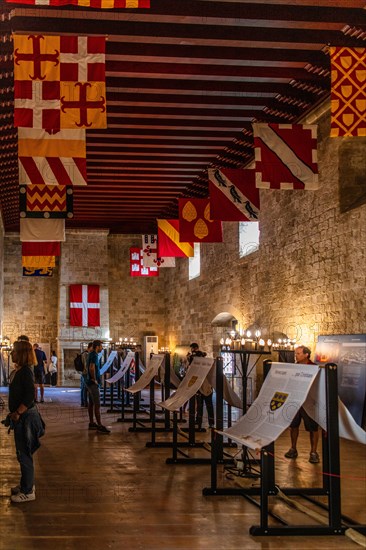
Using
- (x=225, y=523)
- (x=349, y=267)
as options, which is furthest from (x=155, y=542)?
(x=349, y=267)

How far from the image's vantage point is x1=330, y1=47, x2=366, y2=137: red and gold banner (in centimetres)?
707

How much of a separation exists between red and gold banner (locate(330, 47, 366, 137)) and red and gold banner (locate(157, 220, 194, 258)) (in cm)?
787

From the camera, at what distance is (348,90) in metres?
7.11

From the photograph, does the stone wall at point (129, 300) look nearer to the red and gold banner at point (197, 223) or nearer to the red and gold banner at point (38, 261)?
the red and gold banner at point (38, 261)

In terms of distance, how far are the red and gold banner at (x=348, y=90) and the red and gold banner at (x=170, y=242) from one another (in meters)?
7.87

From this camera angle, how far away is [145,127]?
12.8 metres

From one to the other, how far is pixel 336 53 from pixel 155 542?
17.1 ft

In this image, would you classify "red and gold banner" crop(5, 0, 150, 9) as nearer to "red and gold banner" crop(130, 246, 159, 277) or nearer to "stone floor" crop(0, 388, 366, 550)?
"stone floor" crop(0, 388, 366, 550)

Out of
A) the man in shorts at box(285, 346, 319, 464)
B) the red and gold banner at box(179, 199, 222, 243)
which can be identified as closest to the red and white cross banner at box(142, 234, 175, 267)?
the red and gold banner at box(179, 199, 222, 243)

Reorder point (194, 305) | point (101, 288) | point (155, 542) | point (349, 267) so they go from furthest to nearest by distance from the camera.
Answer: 1. point (101, 288)
2. point (194, 305)
3. point (349, 267)
4. point (155, 542)

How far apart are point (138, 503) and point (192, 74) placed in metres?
6.75

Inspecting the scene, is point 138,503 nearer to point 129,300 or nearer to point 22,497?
point 22,497

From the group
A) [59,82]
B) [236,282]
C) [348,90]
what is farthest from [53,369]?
[348,90]

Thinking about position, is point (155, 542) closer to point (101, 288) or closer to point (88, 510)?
point (88, 510)
